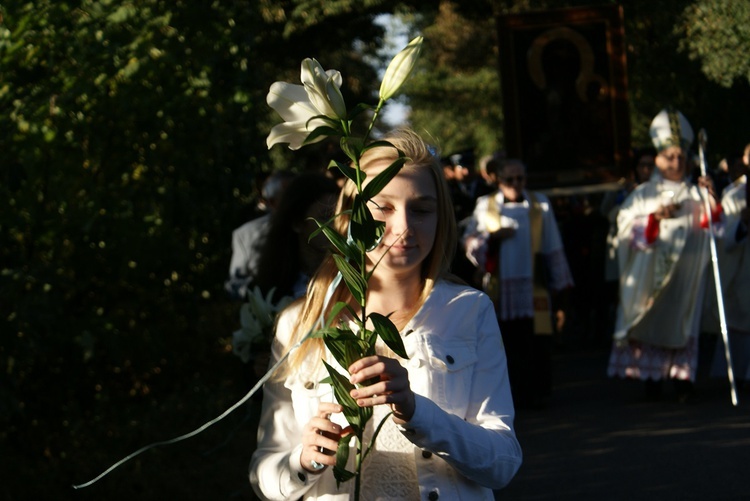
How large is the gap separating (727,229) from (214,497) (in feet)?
23.5

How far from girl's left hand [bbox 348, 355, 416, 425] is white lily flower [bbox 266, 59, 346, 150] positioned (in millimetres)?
472

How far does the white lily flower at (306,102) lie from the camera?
2.94m

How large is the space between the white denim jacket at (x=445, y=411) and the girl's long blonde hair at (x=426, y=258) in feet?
0.15

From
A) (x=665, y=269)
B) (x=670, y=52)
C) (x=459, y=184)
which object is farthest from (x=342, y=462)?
(x=670, y=52)

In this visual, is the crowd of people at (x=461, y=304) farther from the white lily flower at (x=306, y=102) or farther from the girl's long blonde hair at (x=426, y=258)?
the white lily flower at (x=306, y=102)

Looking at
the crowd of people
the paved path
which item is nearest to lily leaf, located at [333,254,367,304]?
the crowd of people

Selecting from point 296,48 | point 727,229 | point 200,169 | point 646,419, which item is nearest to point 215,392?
point 200,169

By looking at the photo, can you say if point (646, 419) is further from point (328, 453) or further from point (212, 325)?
point (328, 453)

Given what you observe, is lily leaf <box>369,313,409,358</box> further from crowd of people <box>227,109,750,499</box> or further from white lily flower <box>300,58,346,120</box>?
white lily flower <box>300,58,346,120</box>

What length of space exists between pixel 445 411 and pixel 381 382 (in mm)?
340

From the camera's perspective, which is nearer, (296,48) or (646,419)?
(646,419)

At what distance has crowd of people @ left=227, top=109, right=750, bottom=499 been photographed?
3.22m

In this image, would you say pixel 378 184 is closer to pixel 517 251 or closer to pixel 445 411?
pixel 445 411

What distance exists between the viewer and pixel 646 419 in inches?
A: 409
